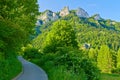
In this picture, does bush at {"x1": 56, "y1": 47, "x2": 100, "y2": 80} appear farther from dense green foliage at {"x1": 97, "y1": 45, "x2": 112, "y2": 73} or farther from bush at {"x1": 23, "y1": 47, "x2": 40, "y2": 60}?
dense green foliage at {"x1": 97, "y1": 45, "x2": 112, "y2": 73}

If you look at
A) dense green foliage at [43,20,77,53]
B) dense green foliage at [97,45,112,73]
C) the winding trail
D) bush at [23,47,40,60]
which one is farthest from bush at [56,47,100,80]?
dense green foliage at [97,45,112,73]

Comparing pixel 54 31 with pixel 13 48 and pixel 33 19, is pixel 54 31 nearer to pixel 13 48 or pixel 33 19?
pixel 33 19

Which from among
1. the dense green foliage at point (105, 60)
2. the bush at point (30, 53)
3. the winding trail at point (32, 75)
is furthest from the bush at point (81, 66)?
the dense green foliage at point (105, 60)

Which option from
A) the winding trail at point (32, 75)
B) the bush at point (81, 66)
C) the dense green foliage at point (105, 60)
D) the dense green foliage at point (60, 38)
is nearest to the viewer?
the winding trail at point (32, 75)

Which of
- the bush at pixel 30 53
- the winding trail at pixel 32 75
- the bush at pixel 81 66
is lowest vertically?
the winding trail at pixel 32 75

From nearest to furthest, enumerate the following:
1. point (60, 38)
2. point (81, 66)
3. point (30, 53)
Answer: point (81, 66) < point (60, 38) < point (30, 53)

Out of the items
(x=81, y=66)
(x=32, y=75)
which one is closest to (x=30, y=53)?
(x=32, y=75)

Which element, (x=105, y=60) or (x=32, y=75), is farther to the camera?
(x=105, y=60)

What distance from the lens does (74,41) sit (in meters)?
58.0

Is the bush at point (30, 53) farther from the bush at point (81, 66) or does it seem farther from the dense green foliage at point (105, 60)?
the bush at point (81, 66)

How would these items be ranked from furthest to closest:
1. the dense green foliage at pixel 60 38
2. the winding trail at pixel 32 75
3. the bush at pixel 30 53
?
the bush at pixel 30 53 < the dense green foliage at pixel 60 38 < the winding trail at pixel 32 75

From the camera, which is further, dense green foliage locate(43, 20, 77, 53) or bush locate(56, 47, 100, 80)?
dense green foliage locate(43, 20, 77, 53)

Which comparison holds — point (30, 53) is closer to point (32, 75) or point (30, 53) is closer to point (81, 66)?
point (32, 75)

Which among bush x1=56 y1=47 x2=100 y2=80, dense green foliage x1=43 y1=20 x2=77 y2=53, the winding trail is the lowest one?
the winding trail
